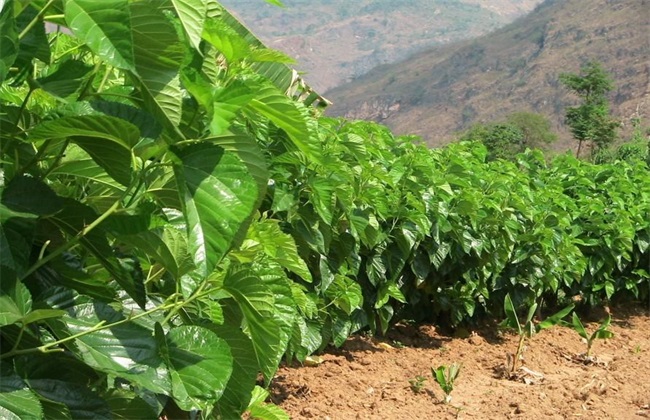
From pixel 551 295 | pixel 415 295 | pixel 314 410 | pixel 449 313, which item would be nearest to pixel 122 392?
pixel 314 410

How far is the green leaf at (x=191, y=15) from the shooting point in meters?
0.84

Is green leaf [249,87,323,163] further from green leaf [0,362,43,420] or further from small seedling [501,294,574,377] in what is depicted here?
small seedling [501,294,574,377]

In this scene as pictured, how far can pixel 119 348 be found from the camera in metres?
0.95

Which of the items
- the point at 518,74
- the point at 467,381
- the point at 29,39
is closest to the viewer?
the point at 29,39

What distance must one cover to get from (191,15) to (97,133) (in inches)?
6.3

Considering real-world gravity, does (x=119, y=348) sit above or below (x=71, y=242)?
below

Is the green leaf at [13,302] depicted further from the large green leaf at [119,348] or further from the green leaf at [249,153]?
the green leaf at [249,153]

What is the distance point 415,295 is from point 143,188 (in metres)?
3.46

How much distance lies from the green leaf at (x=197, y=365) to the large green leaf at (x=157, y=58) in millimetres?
283

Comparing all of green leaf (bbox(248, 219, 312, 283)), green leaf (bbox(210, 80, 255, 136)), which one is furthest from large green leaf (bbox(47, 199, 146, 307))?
green leaf (bbox(248, 219, 312, 283))

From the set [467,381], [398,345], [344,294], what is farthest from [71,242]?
[398,345]

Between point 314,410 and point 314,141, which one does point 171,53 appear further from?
point 314,410

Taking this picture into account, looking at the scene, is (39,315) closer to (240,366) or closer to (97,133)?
(97,133)

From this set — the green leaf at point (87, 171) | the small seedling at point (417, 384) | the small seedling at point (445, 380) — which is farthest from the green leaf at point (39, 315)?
the small seedling at point (417, 384)
